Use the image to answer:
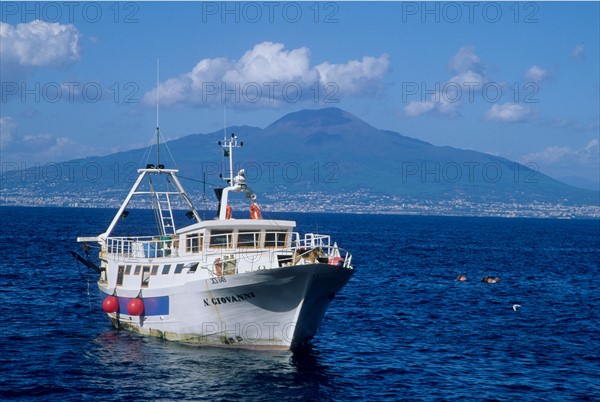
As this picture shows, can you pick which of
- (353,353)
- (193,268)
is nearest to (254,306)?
(193,268)

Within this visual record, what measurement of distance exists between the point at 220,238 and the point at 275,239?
279 cm

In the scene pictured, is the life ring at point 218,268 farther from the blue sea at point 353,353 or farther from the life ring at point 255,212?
the life ring at point 255,212

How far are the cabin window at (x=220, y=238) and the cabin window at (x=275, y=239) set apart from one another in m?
1.91

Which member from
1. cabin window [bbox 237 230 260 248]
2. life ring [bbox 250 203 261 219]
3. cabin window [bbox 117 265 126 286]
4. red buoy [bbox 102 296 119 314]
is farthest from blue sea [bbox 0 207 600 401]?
life ring [bbox 250 203 261 219]

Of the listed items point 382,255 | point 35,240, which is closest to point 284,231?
point 382,255

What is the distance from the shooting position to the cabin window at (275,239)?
39.3 m

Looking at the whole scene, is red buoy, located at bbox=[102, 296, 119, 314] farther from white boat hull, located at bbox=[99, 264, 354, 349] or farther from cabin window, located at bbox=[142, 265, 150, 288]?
white boat hull, located at bbox=[99, 264, 354, 349]

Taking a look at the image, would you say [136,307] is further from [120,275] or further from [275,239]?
[275,239]

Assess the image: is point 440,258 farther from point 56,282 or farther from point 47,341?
point 47,341

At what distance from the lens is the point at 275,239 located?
39312 mm

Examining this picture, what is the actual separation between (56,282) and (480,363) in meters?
39.1

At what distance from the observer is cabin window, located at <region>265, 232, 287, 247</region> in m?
39.3

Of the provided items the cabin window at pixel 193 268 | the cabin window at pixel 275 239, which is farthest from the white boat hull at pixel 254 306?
the cabin window at pixel 275 239

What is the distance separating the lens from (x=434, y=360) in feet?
125
